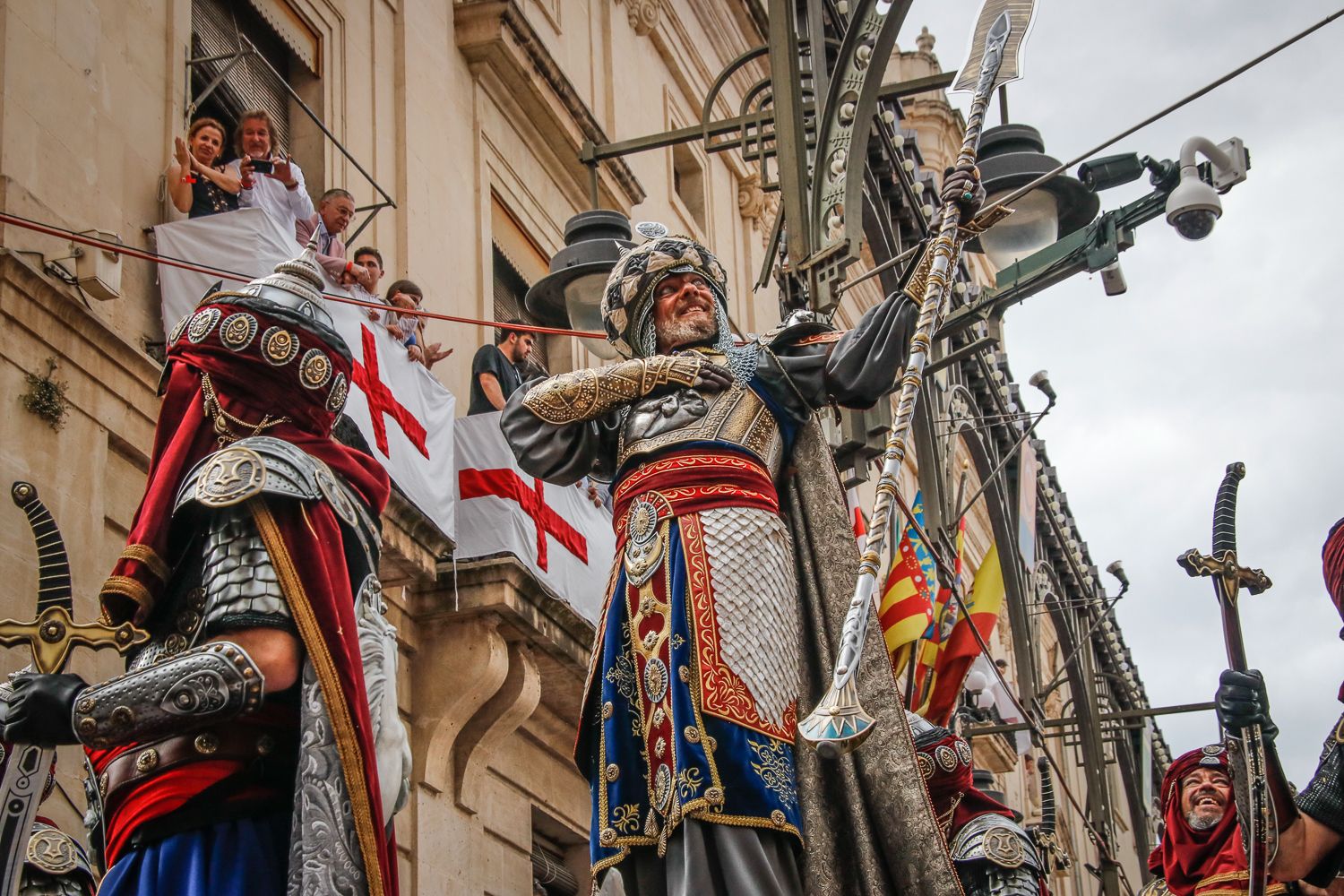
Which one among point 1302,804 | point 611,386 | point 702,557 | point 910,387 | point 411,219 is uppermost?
point 411,219

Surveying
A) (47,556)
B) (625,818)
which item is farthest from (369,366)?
(47,556)

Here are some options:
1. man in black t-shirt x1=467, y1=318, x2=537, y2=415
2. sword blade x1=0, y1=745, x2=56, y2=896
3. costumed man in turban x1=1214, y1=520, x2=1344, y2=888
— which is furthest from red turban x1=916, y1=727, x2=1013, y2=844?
man in black t-shirt x1=467, y1=318, x2=537, y2=415

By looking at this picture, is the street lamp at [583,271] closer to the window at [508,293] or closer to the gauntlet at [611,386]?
the window at [508,293]

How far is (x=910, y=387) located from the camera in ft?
20.7

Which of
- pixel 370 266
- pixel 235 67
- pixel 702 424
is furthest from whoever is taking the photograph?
pixel 235 67

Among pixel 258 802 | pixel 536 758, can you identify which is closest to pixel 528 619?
pixel 536 758

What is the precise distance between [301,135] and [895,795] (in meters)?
7.93

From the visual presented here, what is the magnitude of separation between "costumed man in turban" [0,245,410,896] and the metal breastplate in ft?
4.17

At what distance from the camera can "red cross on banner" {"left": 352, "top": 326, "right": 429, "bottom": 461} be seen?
10852 mm

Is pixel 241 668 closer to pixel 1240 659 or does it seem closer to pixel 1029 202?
pixel 1240 659

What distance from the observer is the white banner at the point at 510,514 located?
477 inches

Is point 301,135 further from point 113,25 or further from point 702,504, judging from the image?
point 702,504

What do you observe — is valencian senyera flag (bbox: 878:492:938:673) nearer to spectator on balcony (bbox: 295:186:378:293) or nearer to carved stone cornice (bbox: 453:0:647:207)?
Result: spectator on balcony (bbox: 295:186:378:293)

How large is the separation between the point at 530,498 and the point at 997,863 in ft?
18.8
